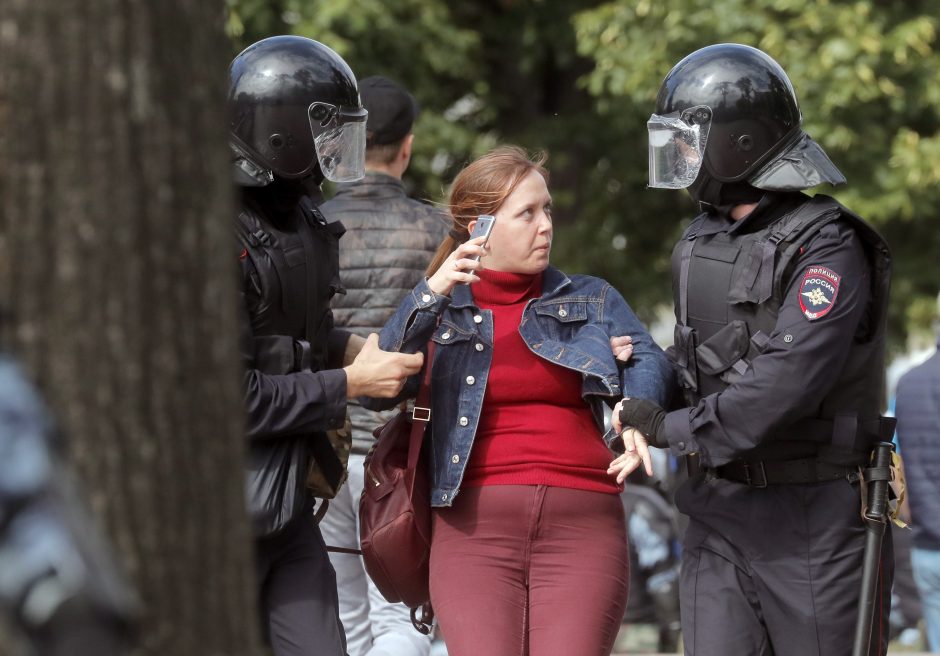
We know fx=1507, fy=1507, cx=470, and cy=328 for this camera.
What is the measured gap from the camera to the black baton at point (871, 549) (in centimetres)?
387

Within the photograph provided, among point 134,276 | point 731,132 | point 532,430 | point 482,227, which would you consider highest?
point 731,132

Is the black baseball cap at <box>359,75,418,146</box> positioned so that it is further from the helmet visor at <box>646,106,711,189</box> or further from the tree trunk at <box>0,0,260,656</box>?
the tree trunk at <box>0,0,260,656</box>

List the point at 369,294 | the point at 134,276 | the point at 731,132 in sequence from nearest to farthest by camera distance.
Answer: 1. the point at 134,276
2. the point at 731,132
3. the point at 369,294

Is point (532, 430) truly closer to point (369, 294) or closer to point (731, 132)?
point (731, 132)

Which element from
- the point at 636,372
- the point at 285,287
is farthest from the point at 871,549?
the point at 285,287

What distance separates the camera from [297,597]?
3.85m

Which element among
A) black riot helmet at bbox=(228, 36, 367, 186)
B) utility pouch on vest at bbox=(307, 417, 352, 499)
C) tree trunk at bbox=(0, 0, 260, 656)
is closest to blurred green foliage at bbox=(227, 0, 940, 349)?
black riot helmet at bbox=(228, 36, 367, 186)

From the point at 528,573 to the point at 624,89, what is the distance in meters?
6.97

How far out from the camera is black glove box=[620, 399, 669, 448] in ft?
13.1

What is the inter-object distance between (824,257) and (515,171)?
91 centimetres

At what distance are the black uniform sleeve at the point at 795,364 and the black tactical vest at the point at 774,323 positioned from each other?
0.06m

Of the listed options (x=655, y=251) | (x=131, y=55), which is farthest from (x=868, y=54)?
(x=131, y=55)

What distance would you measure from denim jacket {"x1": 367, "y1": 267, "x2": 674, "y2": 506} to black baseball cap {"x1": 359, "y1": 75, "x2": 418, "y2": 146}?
5.06 ft

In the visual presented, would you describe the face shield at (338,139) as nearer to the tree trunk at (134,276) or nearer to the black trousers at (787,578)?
the black trousers at (787,578)
